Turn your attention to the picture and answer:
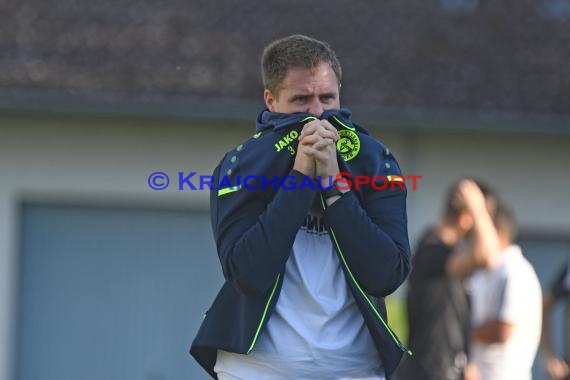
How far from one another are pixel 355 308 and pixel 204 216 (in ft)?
28.7

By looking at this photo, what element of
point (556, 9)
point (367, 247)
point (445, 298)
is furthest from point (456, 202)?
point (556, 9)

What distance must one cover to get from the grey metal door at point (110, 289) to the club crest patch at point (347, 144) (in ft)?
28.3

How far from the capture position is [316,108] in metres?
4.25

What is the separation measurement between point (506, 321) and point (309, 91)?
3.73 m

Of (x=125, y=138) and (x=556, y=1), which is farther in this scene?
(x=556, y=1)

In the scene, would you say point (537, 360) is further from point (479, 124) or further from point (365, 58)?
point (365, 58)

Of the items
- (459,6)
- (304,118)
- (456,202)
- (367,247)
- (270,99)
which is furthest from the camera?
(459,6)

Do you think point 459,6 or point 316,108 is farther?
point 459,6

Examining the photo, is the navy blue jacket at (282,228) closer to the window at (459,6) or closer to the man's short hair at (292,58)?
the man's short hair at (292,58)

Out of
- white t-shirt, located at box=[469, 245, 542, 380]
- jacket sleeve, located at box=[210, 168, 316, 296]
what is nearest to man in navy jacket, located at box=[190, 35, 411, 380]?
jacket sleeve, located at box=[210, 168, 316, 296]

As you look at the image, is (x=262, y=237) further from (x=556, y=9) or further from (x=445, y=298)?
(x=556, y=9)

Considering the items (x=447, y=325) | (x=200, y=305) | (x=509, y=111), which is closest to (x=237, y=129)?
(x=200, y=305)

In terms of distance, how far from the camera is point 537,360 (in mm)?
13156

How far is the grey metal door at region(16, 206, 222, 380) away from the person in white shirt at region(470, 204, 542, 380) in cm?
542
